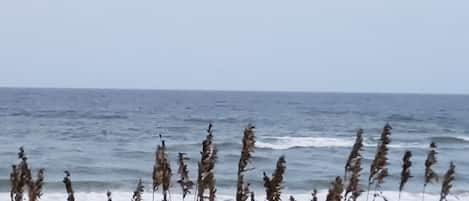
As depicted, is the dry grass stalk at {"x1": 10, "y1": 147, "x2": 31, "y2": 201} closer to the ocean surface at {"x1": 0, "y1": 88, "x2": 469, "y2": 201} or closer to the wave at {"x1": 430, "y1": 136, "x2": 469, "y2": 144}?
the ocean surface at {"x1": 0, "y1": 88, "x2": 469, "y2": 201}

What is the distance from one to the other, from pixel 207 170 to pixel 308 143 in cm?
3972

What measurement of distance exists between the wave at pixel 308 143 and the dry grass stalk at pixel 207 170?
3617cm

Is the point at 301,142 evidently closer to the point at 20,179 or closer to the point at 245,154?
the point at 245,154

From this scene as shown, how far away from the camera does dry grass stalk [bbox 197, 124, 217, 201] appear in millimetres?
3926

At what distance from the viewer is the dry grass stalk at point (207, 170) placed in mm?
3926

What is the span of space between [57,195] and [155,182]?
54.6 feet

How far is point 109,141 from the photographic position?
136 feet

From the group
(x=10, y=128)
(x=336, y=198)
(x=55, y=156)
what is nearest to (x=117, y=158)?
(x=55, y=156)

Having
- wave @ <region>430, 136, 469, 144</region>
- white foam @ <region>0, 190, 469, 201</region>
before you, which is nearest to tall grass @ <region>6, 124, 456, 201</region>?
white foam @ <region>0, 190, 469, 201</region>

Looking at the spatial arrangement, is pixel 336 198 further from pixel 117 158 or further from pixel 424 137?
pixel 424 137

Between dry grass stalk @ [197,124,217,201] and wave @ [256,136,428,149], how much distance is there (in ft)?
119

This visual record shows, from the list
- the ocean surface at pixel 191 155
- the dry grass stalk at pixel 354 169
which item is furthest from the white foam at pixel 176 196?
the dry grass stalk at pixel 354 169

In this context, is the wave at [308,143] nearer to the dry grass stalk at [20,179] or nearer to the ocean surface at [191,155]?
the ocean surface at [191,155]

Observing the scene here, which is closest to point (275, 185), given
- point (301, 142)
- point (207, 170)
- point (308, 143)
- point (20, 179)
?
point (207, 170)
